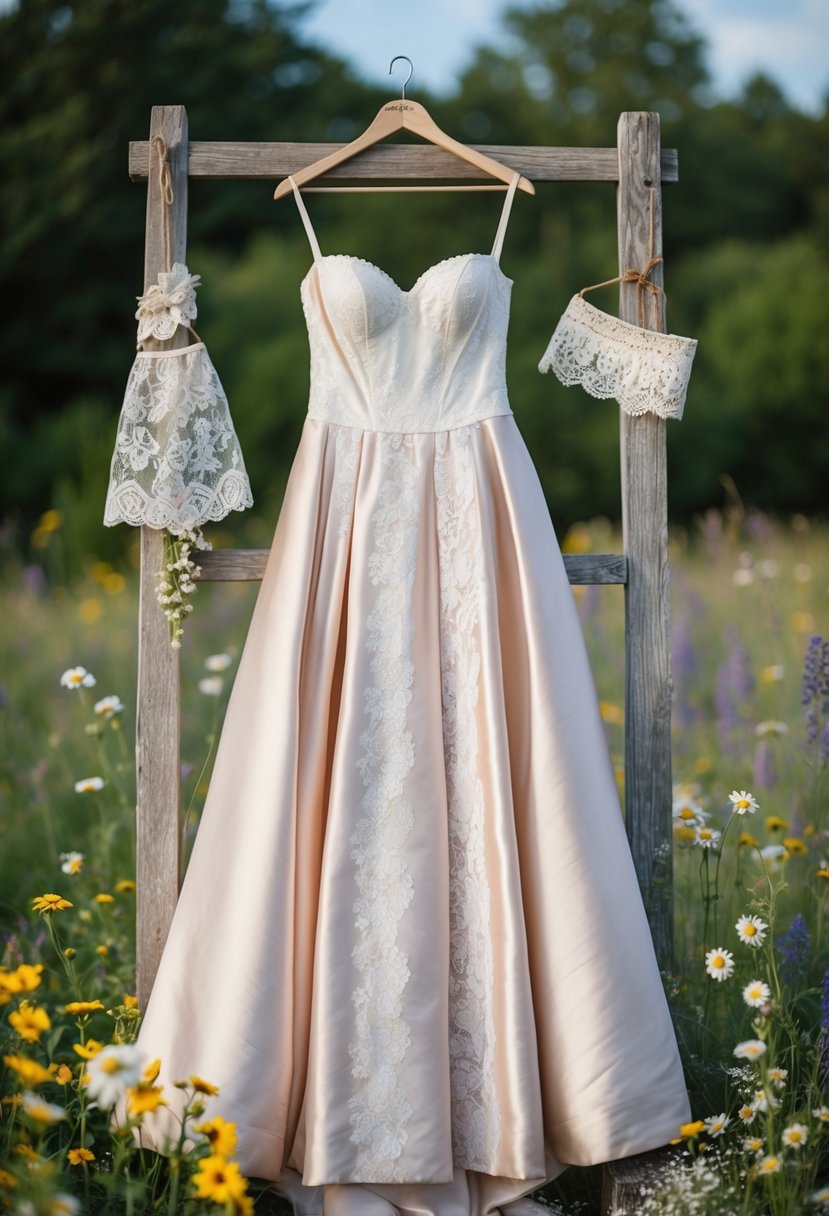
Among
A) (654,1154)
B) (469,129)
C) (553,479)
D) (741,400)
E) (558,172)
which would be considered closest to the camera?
(654,1154)

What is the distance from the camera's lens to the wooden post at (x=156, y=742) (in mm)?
2285

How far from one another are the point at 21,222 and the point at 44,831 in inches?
298

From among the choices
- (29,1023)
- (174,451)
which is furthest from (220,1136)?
(174,451)

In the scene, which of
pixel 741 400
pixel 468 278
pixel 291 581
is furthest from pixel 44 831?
pixel 741 400

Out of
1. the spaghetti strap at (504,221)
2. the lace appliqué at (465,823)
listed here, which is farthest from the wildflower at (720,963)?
the spaghetti strap at (504,221)

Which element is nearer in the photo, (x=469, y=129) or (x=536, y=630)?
(x=536, y=630)

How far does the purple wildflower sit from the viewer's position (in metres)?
2.23

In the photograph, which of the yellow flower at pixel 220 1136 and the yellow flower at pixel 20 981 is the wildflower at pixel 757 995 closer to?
the yellow flower at pixel 220 1136

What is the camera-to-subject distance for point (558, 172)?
7.79 ft

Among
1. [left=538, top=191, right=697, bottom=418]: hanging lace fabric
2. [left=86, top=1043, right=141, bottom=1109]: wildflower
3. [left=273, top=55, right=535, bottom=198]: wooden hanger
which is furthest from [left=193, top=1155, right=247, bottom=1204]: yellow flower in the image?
[left=273, top=55, right=535, bottom=198]: wooden hanger

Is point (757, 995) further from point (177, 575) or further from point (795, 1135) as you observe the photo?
point (177, 575)

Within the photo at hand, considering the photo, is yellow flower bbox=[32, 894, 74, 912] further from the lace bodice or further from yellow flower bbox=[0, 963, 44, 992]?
the lace bodice

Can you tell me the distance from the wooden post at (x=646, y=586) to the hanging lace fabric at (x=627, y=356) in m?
0.03

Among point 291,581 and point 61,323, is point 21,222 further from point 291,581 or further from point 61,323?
point 291,581
